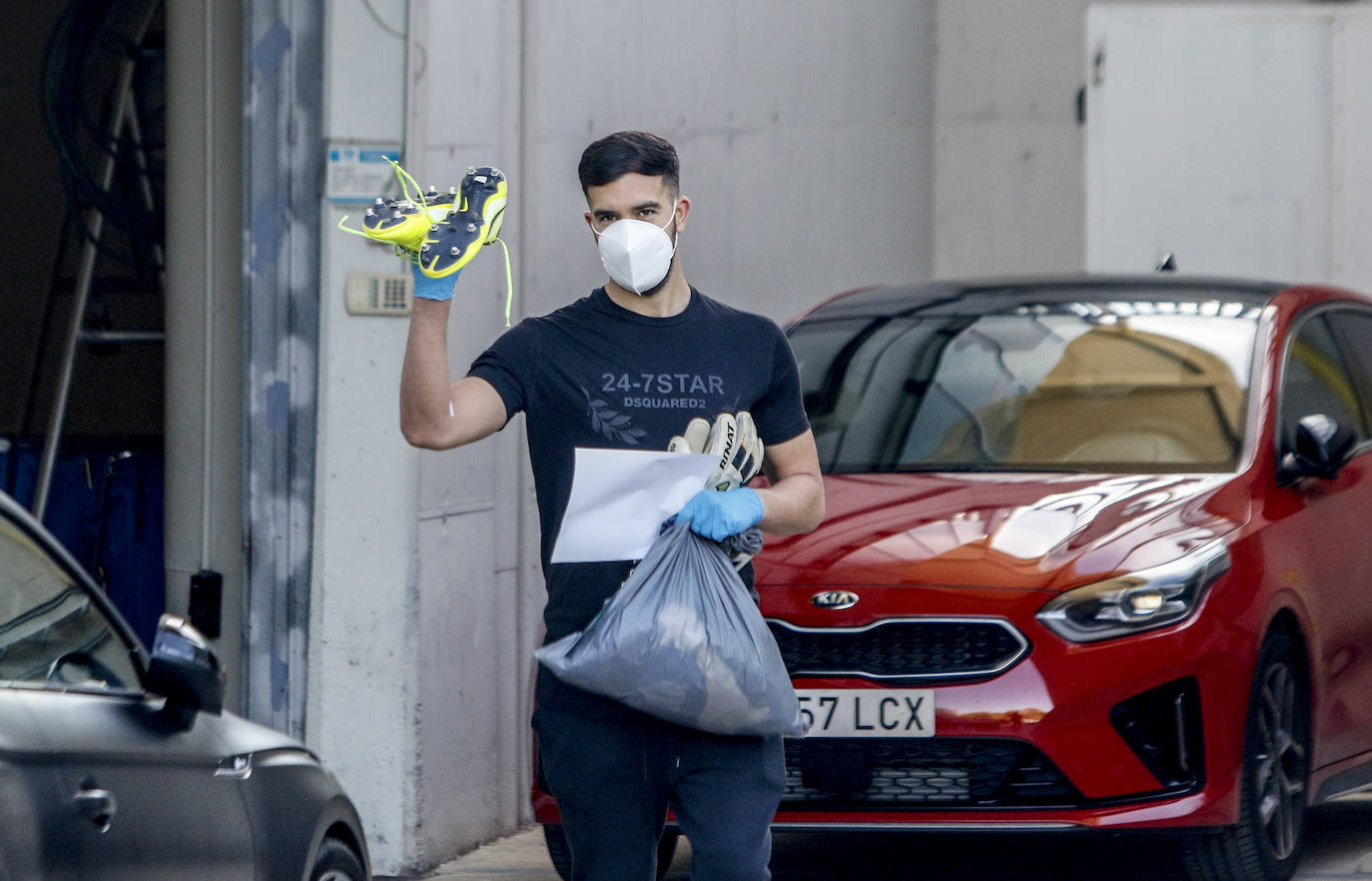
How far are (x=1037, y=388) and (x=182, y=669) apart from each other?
3477mm

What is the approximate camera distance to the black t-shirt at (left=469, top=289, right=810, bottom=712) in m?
3.53

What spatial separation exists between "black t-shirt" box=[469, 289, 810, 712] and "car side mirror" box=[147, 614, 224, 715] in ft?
1.78

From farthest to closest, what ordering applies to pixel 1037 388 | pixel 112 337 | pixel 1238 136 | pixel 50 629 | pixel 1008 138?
pixel 1008 138 < pixel 1238 136 < pixel 112 337 < pixel 1037 388 < pixel 50 629

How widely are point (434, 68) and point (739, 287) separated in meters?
2.80

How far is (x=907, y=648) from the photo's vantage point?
5168mm

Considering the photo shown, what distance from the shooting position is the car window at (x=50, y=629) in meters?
3.19

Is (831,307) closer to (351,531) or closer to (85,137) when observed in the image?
(351,531)

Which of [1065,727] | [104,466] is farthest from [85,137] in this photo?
[1065,727]

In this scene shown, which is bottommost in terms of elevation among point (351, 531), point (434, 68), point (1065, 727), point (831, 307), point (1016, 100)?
point (1065, 727)

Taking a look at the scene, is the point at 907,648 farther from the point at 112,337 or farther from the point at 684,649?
the point at 112,337

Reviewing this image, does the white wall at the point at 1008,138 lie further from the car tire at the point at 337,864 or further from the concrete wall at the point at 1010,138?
the car tire at the point at 337,864

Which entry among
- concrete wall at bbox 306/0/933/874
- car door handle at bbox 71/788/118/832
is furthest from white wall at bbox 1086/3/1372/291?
car door handle at bbox 71/788/118/832

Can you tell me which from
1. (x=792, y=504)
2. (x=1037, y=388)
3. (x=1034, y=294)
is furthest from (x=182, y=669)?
(x=1034, y=294)

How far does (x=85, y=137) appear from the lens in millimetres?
10609
